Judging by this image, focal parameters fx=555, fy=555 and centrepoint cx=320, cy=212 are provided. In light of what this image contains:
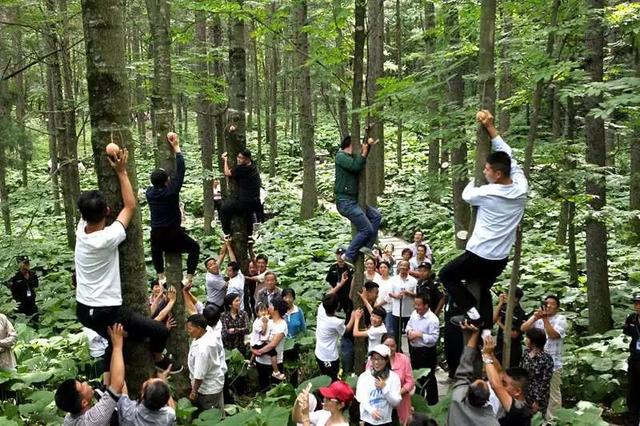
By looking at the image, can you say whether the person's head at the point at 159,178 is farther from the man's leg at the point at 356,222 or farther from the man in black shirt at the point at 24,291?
the man in black shirt at the point at 24,291

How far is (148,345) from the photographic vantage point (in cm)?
439

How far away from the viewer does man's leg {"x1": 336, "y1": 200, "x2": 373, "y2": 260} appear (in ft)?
23.4

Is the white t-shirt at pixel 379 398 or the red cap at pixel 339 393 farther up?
the red cap at pixel 339 393

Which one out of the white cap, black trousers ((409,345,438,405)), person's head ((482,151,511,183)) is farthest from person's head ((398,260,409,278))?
person's head ((482,151,511,183))

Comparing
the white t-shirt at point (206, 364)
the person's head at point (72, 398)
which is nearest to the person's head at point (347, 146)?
the white t-shirt at point (206, 364)

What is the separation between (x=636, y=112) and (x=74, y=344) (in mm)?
9619

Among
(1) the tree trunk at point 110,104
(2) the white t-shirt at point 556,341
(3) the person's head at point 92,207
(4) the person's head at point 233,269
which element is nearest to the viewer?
(3) the person's head at point 92,207

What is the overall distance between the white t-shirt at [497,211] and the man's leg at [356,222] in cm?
272

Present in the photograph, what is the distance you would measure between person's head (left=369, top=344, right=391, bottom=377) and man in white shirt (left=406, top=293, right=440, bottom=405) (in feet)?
7.02

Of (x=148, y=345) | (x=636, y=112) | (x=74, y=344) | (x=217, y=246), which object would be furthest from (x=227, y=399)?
(x=217, y=246)

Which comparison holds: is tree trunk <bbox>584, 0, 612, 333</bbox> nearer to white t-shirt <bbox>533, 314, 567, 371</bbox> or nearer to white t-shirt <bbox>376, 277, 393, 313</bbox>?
white t-shirt <bbox>533, 314, 567, 371</bbox>

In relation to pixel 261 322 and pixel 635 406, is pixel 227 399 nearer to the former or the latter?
pixel 261 322

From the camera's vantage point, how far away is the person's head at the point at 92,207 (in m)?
3.83

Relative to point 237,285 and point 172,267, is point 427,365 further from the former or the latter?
point 172,267
